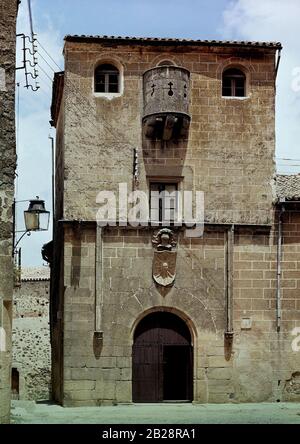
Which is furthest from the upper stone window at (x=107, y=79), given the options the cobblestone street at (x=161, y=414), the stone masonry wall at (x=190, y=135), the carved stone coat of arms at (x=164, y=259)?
the cobblestone street at (x=161, y=414)

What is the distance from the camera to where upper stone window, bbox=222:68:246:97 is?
81.0 feet

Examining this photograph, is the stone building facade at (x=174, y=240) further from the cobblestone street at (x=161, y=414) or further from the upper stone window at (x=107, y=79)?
the cobblestone street at (x=161, y=414)

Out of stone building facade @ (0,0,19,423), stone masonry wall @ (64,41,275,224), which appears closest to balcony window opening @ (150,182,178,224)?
stone masonry wall @ (64,41,275,224)

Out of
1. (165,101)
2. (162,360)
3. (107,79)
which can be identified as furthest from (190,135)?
(162,360)

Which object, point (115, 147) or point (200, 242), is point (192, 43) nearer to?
point (115, 147)

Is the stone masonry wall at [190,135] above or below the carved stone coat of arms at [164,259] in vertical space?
above

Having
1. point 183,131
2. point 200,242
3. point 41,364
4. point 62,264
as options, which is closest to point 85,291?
point 62,264

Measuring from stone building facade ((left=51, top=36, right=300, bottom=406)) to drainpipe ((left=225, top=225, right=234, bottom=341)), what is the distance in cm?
3

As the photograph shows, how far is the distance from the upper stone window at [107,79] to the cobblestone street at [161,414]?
823 cm

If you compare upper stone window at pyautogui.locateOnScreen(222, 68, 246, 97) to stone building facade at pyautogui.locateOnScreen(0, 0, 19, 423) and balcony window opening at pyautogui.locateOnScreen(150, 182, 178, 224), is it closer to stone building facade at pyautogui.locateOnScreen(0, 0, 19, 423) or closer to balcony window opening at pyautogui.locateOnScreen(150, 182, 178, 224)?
balcony window opening at pyautogui.locateOnScreen(150, 182, 178, 224)

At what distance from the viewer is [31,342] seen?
125ft

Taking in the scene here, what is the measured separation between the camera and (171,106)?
23.5 m

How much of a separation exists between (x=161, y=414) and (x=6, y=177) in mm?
7302

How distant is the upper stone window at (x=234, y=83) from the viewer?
24703 millimetres
